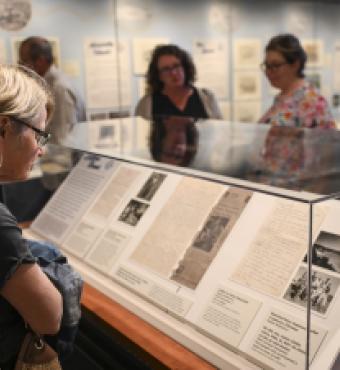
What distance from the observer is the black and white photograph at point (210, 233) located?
5.77 ft

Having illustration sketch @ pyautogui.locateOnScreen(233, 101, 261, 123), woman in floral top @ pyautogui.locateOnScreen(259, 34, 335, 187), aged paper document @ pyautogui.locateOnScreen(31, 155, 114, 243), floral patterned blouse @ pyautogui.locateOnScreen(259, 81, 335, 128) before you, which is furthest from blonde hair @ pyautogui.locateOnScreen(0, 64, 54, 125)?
illustration sketch @ pyautogui.locateOnScreen(233, 101, 261, 123)

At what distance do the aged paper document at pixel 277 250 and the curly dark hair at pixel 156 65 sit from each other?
2234 mm

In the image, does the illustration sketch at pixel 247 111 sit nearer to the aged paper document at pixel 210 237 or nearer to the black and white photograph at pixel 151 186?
the black and white photograph at pixel 151 186

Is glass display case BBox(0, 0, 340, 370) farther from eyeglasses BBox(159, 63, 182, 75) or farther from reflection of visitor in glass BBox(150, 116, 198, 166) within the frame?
eyeglasses BBox(159, 63, 182, 75)

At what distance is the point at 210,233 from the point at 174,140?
0.82 metres

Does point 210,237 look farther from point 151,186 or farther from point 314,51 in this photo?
point 314,51

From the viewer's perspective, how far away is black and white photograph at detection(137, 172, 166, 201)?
2.12 metres

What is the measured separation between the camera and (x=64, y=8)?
480cm

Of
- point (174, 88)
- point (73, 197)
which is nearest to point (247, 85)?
point (174, 88)

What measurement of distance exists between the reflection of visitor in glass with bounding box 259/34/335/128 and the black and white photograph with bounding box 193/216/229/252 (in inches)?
55.3

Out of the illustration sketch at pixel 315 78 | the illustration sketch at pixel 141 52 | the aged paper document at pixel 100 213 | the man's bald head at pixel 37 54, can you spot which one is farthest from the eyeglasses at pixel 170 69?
the illustration sketch at pixel 315 78

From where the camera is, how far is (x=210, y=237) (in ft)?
5.82

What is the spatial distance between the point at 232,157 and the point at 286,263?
2.06 feet

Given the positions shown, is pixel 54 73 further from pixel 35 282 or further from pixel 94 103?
pixel 35 282
